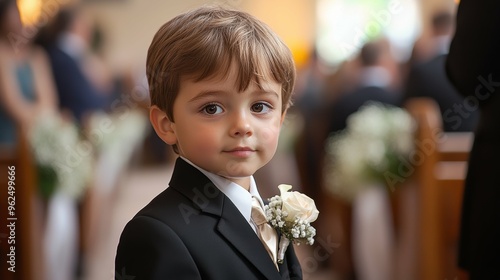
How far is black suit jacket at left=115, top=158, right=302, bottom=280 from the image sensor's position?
0.82 metres

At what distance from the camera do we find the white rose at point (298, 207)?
89cm

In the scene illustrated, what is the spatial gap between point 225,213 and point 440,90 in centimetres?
300

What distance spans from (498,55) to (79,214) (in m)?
2.43

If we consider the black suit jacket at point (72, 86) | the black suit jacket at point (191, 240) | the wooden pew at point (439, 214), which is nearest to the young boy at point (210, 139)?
the black suit jacket at point (191, 240)

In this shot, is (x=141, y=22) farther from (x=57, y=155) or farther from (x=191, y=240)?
(x=191, y=240)

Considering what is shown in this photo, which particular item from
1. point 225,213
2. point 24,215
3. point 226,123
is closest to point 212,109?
point 226,123

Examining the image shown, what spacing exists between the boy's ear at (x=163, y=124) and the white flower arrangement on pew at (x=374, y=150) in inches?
81.6

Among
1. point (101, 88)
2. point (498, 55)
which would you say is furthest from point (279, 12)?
point (498, 55)

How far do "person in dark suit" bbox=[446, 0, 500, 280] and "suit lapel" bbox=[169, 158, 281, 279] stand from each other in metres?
0.65

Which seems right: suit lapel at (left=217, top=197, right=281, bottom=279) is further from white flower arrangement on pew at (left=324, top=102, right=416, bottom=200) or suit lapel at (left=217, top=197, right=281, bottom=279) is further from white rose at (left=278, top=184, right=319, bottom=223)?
white flower arrangement on pew at (left=324, top=102, right=416, bottom=200)

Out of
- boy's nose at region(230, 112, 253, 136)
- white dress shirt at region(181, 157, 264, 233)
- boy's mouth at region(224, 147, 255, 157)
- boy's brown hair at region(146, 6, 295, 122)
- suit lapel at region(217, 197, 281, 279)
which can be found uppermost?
boy's brown hair at region(146, 6, 295, 122)

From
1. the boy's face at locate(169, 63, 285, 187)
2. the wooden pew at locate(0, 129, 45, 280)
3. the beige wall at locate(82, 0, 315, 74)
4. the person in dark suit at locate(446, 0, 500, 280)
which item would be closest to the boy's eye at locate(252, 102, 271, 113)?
the boy's face at locate(169, 63, 285, 187)

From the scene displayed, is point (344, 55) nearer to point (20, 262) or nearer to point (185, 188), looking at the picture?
point (20, 262)

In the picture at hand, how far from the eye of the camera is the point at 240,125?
84 cm
